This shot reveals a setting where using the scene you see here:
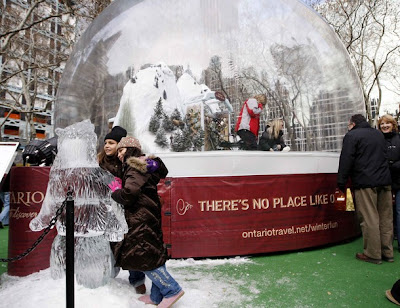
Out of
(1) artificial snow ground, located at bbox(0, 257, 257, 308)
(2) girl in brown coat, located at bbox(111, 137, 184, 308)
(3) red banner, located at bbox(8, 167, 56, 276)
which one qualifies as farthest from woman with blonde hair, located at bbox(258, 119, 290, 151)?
(3) red banner, located at bbox(8, 167, 56, 276)

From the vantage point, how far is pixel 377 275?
4.18 metres

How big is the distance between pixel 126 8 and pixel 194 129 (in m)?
2.82

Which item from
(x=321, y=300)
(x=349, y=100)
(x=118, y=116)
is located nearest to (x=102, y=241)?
(x=321, y=300)

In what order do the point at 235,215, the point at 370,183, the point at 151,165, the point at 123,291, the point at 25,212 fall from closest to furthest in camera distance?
1. the point at 151,165
2. the point at 123,291
3. the point at 25,212
4. the point at 370,183
5. the point at 235,215

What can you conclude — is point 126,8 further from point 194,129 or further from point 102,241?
point 102,241

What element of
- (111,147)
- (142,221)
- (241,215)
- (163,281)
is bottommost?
(163,281)

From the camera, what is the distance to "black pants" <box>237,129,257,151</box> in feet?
17.9

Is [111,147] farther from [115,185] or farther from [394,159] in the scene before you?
[394,159]

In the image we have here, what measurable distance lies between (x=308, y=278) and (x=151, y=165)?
2.49 meters

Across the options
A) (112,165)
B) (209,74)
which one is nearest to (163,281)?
(112,165)

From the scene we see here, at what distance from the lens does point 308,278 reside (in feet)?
13.4

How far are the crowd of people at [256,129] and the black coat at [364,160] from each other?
3.64 ft

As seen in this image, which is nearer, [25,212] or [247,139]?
[25,212]

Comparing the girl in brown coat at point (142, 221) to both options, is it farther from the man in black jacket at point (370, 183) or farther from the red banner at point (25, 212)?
the man in black jacket at point (370, 183)
